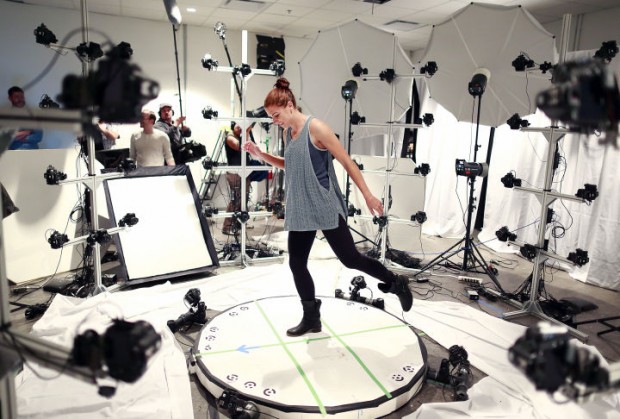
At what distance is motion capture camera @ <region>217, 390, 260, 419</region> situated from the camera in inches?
74.9

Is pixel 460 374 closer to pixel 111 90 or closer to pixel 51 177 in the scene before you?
pixel 111 90

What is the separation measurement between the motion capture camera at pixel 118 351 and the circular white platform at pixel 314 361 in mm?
1219

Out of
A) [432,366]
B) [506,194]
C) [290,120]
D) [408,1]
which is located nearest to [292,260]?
[290,120]

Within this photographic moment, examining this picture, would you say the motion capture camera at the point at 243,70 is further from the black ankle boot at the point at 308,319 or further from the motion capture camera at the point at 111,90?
the motion capture camera at the point at 111,90

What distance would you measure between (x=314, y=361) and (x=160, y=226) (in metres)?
2.20

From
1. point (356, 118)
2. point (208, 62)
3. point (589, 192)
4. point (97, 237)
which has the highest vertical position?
point (208, 62)

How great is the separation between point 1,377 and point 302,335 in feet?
6.15

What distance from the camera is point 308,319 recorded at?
2.64 metres

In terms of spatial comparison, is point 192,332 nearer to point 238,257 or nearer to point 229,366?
point 229,366

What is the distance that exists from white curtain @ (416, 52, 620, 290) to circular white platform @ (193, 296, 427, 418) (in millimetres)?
2030

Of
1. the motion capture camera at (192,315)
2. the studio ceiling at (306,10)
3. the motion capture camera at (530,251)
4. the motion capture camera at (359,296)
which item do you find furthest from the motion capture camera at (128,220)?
the studio ceiling at (306,10)

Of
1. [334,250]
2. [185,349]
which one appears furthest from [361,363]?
[185,349]

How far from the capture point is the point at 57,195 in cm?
389

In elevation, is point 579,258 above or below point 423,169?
below
